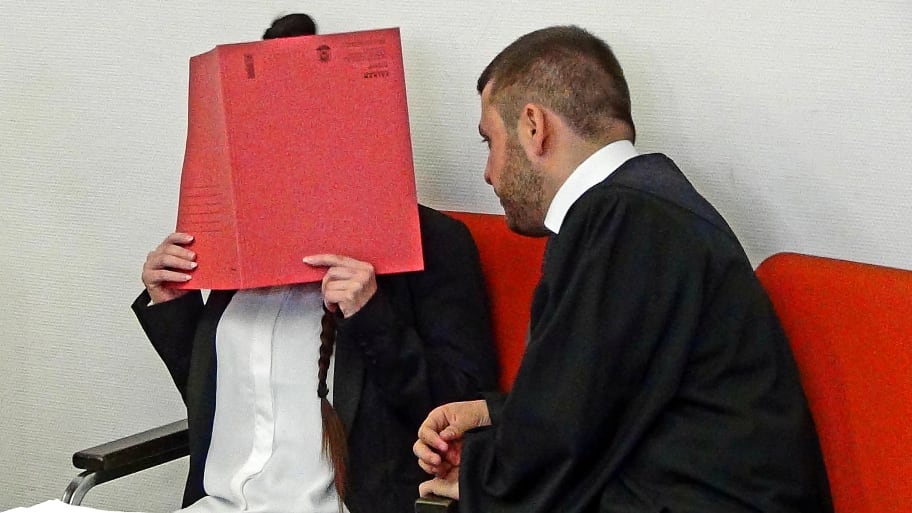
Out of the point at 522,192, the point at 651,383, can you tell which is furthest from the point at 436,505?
the point at 522,192

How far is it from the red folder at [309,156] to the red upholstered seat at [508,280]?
15cm

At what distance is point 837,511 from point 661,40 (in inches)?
28.1

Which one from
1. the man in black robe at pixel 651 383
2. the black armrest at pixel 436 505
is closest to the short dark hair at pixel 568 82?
the man in black robe at pixel 651 383

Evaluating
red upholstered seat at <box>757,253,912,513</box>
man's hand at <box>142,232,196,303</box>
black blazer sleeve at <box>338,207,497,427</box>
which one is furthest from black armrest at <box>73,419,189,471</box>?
red upholstered seat at <box>757,253,912,513</box>

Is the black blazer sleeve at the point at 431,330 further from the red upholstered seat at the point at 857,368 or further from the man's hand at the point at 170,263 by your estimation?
the red upholstered seat at the point at 857,368

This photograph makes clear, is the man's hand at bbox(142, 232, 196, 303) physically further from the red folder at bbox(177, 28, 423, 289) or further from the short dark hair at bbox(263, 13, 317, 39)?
the short dark hair at bbox(263, 13, 317, 39)

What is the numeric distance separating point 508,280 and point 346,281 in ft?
0.85

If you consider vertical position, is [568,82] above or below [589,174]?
above

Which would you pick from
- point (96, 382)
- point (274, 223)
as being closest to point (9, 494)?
point (96, 382)

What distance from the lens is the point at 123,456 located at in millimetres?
1655

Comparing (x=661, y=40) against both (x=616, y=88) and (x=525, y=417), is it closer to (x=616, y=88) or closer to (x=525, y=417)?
(x=616, y=88)

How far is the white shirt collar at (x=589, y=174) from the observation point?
138cm

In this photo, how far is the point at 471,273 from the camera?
1.65 meters

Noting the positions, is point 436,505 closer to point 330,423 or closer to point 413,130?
point 330,423
